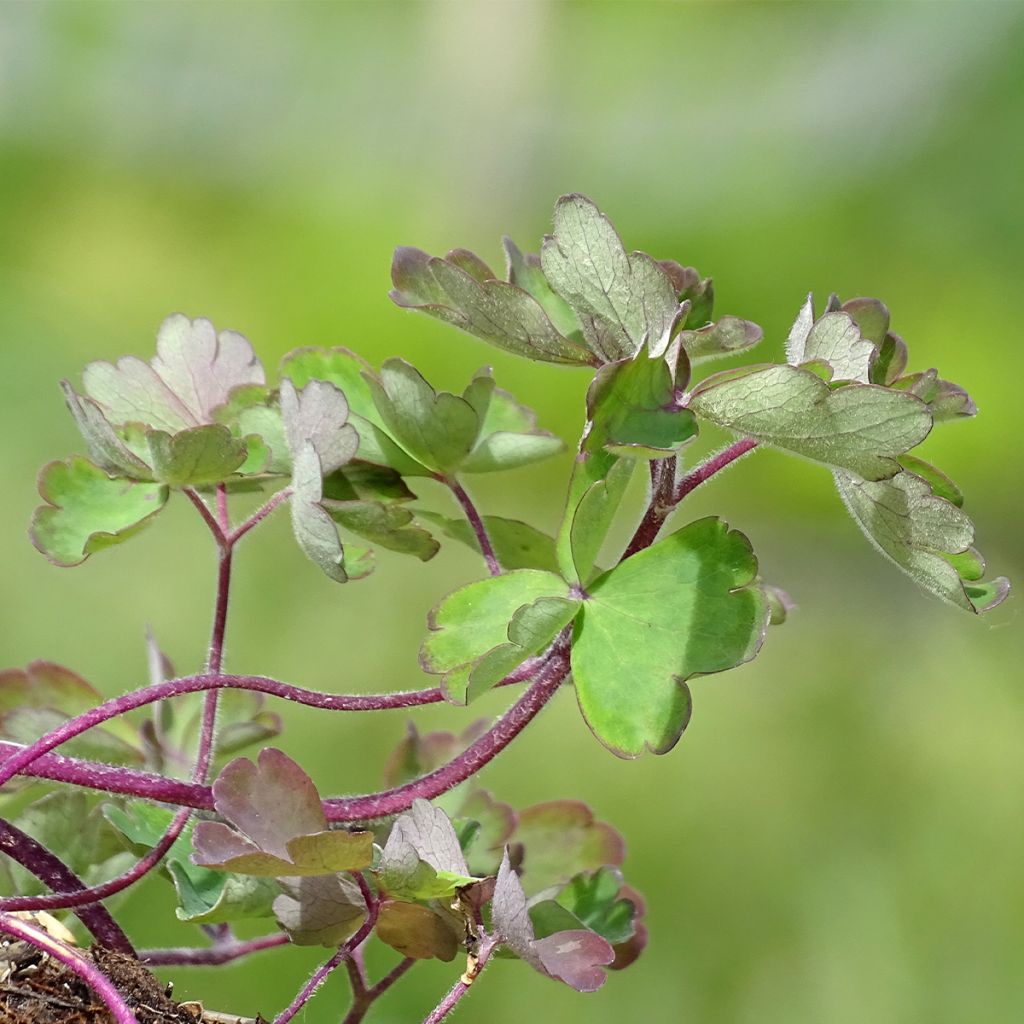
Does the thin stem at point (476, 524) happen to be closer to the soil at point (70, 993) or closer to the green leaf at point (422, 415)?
the green leaf at point (422, 415)

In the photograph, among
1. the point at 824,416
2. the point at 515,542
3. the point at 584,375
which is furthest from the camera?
the point at 584,375

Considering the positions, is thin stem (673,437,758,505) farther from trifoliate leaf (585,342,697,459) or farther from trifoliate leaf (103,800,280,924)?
trifoliate leaf (103,800,280,924)

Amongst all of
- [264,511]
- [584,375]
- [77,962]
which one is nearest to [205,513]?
[264,511]

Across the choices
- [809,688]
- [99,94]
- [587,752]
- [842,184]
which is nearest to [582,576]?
[587,752]

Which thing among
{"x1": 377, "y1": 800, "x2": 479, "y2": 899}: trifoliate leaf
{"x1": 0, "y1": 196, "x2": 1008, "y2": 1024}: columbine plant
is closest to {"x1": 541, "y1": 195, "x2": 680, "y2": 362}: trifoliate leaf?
{"x1": 0, "y1": 196, "x2": 1008, "y2": 1024}: columbine plant

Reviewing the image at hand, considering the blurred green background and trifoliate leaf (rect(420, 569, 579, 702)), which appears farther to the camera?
the blurred green background

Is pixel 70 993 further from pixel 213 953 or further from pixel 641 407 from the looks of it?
pixel 641 407
